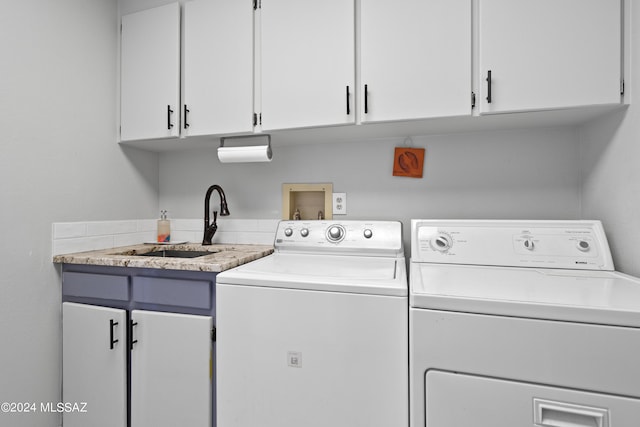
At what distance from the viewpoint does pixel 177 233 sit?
203 centimetres

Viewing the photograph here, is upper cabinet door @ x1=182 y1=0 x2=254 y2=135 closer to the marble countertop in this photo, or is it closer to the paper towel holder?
the paper towel holder

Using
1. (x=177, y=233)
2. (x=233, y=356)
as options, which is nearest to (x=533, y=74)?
(x=233, y=356)

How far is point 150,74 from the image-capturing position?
1652 mm

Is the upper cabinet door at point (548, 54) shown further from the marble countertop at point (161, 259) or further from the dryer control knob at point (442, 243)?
the marble countertop at point (161, 259)

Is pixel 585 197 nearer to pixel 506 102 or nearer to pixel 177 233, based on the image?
pixel 506 102

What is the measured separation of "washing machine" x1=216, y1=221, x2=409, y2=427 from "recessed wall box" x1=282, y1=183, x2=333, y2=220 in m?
0.64

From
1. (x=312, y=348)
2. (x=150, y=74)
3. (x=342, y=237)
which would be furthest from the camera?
(x=150, y=74)

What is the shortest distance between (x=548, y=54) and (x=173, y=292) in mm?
1729

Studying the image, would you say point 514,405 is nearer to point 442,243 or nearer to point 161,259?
point 442,243

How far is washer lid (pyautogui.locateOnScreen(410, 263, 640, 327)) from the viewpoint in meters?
0.73

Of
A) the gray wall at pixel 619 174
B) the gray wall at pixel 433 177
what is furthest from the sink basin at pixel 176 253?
the gray wall at pixel 619 174

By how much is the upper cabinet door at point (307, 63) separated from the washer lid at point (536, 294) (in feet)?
2.63

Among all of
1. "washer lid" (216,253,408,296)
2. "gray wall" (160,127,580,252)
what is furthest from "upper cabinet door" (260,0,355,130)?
"washer lid" (216,253,408,296)

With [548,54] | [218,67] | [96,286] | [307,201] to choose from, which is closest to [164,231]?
[96,286]
